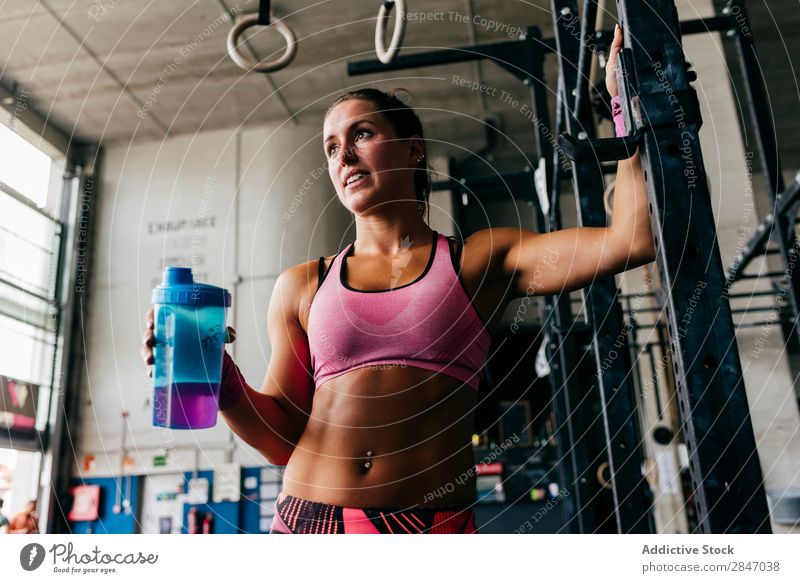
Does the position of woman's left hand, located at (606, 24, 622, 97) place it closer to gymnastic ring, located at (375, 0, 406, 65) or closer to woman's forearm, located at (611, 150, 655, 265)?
woman's forearm, located at (611, 150, 655, 265)

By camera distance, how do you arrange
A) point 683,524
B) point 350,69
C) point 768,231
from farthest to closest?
point 683,524
point 350,69
point 768,231

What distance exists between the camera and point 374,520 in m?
Answer: 0.63

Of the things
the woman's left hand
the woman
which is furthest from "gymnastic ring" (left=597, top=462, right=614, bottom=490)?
the woman's left hand

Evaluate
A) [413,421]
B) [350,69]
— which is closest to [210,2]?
[350,69]

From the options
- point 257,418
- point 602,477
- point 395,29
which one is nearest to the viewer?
point 257,418

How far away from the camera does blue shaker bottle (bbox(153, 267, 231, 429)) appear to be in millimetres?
600

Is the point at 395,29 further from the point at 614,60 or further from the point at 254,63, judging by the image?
the point at 614,60

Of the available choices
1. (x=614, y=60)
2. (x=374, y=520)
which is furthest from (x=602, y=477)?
(x=614, y=60)

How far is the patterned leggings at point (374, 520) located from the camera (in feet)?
2.05

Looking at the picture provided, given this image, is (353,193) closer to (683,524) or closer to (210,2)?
(210,2)

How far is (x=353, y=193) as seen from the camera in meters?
0.74

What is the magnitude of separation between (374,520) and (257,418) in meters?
0.16

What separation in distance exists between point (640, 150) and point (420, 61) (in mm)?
1070

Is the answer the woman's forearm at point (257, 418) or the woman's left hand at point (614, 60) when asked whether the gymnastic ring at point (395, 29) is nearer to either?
the woman's left hand at point (614, 60)
